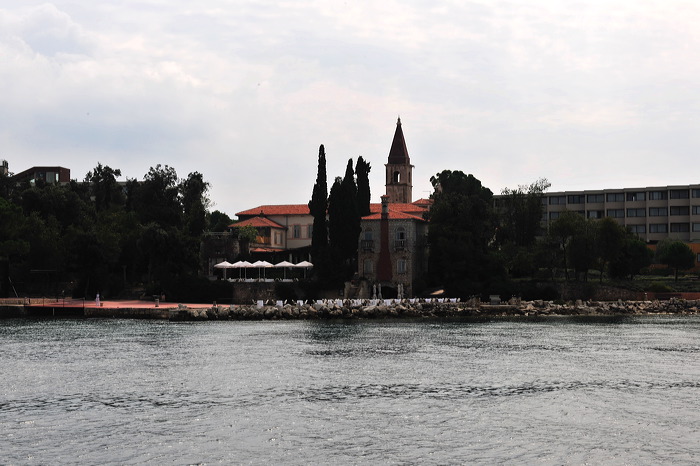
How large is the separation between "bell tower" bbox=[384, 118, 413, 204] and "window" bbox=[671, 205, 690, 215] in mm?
38324

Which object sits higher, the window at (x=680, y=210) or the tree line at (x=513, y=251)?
the window at (x=680, y=210)

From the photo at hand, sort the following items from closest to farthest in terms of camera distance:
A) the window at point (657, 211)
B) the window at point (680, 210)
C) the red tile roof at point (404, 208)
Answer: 1. the red tile roof at point (404, 208)
2. the window at point (680, 210)
3. the window at point (657, 211)

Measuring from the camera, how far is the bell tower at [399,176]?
10806cm

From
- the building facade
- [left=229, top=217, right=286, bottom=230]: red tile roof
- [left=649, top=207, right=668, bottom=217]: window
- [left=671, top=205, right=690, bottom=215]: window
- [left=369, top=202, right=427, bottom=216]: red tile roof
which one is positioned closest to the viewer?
[left=369, top=202, right=427, bottom=216]: red tile roof

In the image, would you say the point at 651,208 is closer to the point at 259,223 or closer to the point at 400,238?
the point at 400,238

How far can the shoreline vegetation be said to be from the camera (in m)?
62.5

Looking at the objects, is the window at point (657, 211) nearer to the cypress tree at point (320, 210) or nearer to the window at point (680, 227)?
the window at point (680, 227)

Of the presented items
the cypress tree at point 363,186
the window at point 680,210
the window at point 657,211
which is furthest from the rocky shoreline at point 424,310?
the window at point 657,211

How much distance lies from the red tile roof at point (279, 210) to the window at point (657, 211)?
2135 inches

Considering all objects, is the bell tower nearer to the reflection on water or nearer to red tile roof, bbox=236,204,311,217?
→ red tile roof, bbox=236,204,311,217

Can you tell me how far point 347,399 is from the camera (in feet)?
85.6

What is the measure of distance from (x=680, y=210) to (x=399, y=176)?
41111mm

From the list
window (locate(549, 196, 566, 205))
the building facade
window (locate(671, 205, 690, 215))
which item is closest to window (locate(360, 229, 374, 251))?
the building facade

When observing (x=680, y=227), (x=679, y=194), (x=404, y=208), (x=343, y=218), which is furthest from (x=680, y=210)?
(x=343, y=218)
